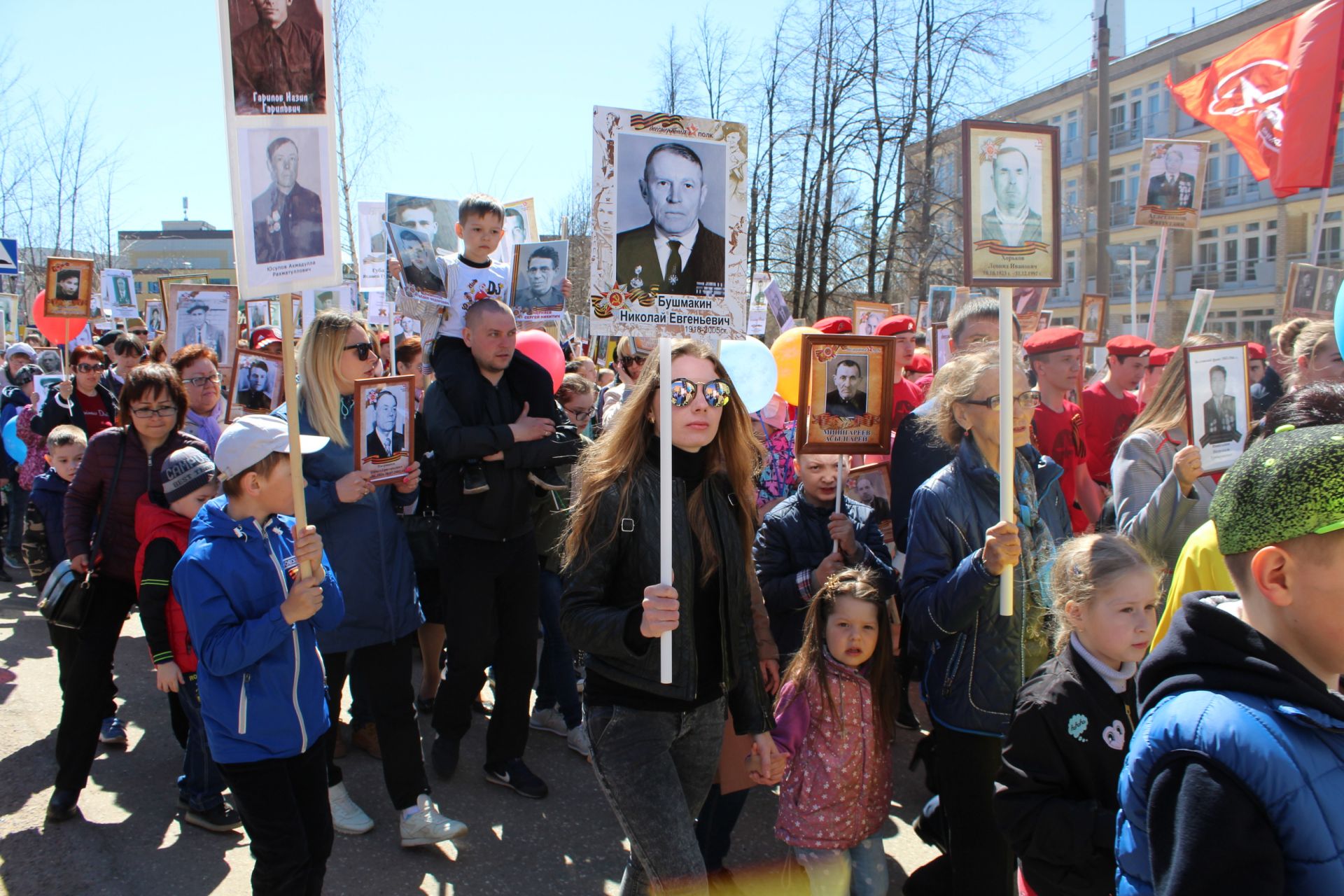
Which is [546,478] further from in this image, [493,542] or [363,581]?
[363,581]

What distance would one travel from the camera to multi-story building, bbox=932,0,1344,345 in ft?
110

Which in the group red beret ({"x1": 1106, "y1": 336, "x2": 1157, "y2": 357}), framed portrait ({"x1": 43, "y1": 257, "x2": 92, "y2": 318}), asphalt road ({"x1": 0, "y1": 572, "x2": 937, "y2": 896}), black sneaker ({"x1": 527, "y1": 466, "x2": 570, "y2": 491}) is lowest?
asphalt road ({"x1": 0, "y1": 572, "x2": 937, "y2": 896})

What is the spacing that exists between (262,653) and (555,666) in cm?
238

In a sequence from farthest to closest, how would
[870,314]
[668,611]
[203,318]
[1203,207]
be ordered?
1. [1203,207]
2. [870,314]
3. [203,318]
4. [668,611]

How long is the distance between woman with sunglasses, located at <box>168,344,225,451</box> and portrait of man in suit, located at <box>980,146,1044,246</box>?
15.8 ft

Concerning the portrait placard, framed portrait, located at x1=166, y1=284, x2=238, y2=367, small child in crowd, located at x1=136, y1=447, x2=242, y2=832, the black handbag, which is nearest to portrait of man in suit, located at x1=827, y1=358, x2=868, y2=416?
the portrait placard

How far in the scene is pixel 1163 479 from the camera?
3932 mm

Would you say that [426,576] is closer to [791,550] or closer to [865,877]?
[791,550]

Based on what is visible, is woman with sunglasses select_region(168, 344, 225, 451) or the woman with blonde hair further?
woman with sunglasses select_region(168, 344, 225, 451)

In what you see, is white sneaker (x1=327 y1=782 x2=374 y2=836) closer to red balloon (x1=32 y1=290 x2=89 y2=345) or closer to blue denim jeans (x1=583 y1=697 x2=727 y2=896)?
blue denim jeans (x1=583 y1=697 x2=727 y2=896)

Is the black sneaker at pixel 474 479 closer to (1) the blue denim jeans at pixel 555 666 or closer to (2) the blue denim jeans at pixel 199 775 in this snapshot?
(1) the blue denim jeans at pixel 555 666

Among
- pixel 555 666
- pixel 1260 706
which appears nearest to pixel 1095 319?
pixel 555 666

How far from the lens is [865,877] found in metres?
3.45

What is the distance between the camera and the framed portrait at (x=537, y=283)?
6059 mm
